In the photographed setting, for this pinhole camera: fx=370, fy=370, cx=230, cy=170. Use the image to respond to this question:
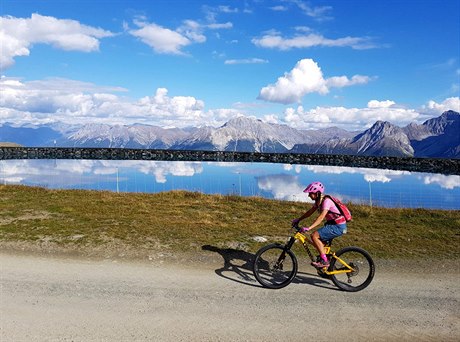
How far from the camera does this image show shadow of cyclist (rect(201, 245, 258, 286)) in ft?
36.1

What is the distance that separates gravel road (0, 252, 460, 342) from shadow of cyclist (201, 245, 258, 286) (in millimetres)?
77

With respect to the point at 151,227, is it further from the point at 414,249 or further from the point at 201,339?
the point at 414,249

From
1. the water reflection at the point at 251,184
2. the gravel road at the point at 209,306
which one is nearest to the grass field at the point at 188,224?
the gravel road at the point at 209,306

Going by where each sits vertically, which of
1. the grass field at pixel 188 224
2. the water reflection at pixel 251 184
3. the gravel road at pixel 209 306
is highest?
the grass field at pixel 188 224

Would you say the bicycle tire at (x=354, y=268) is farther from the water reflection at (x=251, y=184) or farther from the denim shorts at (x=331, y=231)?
the water reflection at (x=251, y=184)

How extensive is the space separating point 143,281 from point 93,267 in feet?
7.41

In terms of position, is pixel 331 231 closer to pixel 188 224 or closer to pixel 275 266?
pixel 275 266

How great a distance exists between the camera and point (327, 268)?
10320mm

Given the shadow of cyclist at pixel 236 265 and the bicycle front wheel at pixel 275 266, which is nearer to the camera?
the bicycle front wheel at pixel 275 266

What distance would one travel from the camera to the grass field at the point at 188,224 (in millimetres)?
14375

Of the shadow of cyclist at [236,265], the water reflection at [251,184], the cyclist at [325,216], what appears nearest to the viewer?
the cyclist at [325,216]

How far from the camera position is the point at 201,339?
748cm

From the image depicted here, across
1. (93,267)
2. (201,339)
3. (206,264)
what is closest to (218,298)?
(201,339)

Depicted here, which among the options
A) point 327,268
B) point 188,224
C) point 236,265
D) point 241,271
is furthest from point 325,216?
point 188,224
